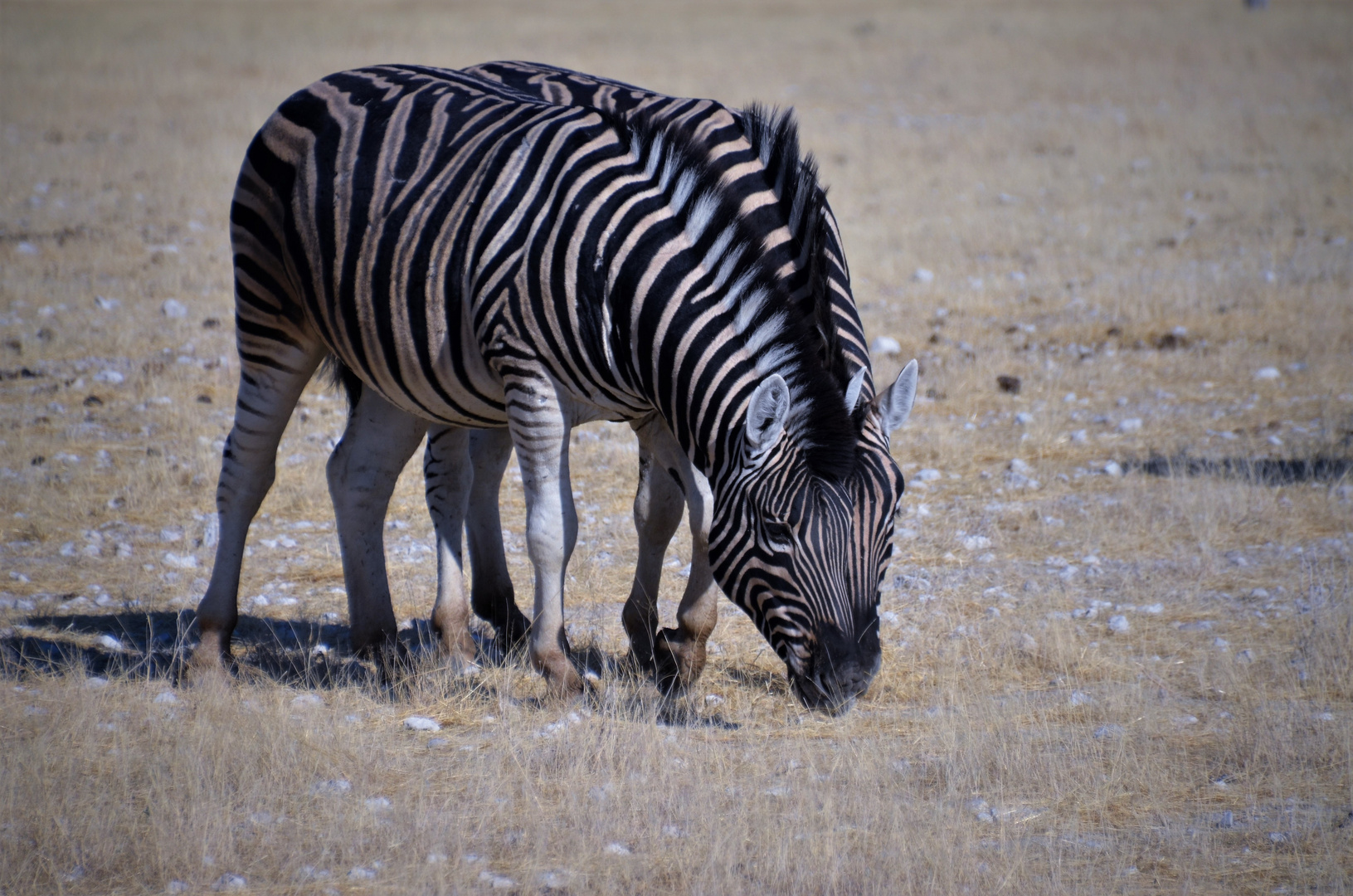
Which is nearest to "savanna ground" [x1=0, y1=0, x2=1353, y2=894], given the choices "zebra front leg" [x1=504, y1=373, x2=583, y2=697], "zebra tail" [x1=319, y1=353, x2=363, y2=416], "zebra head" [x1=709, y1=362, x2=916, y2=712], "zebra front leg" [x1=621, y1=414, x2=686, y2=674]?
"zebra front leg" [x1=504, y1=373, x2=583, y2=697]

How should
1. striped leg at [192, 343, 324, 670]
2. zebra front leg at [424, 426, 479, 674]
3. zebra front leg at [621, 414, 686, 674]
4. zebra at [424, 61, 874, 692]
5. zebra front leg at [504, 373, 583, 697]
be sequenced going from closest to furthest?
zebra at [424, 61, 874, 692] < zebra front leg at [504, 373, 583, 697] < zebra front leg at [621, 414, 686, 674] < striped leg at [192, 343, 324, 670] < zebra front leg at [424, 426, 479, 674]

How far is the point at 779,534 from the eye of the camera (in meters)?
3.90

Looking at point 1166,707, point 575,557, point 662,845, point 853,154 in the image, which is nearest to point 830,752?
point 662,845

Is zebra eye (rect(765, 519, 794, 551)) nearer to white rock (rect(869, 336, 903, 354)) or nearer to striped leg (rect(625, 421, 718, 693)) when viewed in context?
striped leg (rect(625, 421, 718, 693))

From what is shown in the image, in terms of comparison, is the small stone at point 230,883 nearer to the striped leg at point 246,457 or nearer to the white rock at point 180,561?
the striped leg at point 246,457

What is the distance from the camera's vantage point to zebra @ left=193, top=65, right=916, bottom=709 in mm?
3877

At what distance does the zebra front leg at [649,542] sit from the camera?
513 cm

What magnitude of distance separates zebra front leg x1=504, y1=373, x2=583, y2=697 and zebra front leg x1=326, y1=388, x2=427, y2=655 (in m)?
0.95

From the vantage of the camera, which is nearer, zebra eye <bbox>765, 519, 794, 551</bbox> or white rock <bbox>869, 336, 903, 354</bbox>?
zebra eye <bbox>765, 519, 794, 551</bbox>

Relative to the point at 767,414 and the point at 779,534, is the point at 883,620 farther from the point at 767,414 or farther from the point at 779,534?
the point at 767,414

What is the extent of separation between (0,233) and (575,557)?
912 centimetres

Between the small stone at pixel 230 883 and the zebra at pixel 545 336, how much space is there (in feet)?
4.97

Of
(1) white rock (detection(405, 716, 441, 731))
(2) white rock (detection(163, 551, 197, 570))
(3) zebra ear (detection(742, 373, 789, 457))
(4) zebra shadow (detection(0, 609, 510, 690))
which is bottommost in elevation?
(4) zebra shadow (detection(0, 609, 510, 690))

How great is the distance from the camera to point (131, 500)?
23.0 ft
